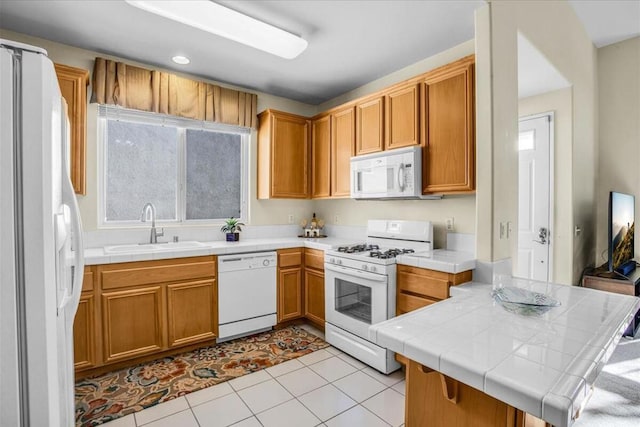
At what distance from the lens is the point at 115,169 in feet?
10.1

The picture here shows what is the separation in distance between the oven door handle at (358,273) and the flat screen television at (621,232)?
7.71ft

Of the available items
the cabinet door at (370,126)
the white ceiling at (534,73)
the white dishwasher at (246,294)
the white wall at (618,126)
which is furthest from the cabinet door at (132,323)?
the white wall at (618,126)

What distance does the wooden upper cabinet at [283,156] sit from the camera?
3.66 m

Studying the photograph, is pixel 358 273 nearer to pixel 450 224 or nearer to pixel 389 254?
pixel 389 254

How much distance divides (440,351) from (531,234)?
3302mm

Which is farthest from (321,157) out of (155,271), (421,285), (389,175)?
(155,271)

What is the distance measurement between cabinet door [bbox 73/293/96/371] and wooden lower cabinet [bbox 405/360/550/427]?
2.30 meters

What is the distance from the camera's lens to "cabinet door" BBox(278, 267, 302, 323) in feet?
11.0

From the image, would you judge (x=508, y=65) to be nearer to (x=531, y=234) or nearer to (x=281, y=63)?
(x=281, y=63)

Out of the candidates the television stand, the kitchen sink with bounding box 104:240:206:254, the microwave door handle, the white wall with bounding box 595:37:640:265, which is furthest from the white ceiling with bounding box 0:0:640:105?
the television stand

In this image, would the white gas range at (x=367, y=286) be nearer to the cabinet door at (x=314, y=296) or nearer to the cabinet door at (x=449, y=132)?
the cabinet door at (x=314, y=296)

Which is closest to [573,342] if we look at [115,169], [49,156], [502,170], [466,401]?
[466,401]

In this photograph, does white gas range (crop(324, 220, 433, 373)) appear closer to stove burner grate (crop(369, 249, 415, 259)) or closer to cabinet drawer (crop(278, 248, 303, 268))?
stove burner grate (crop(369, 249, 415, 259))

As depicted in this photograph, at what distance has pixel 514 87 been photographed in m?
2.34
